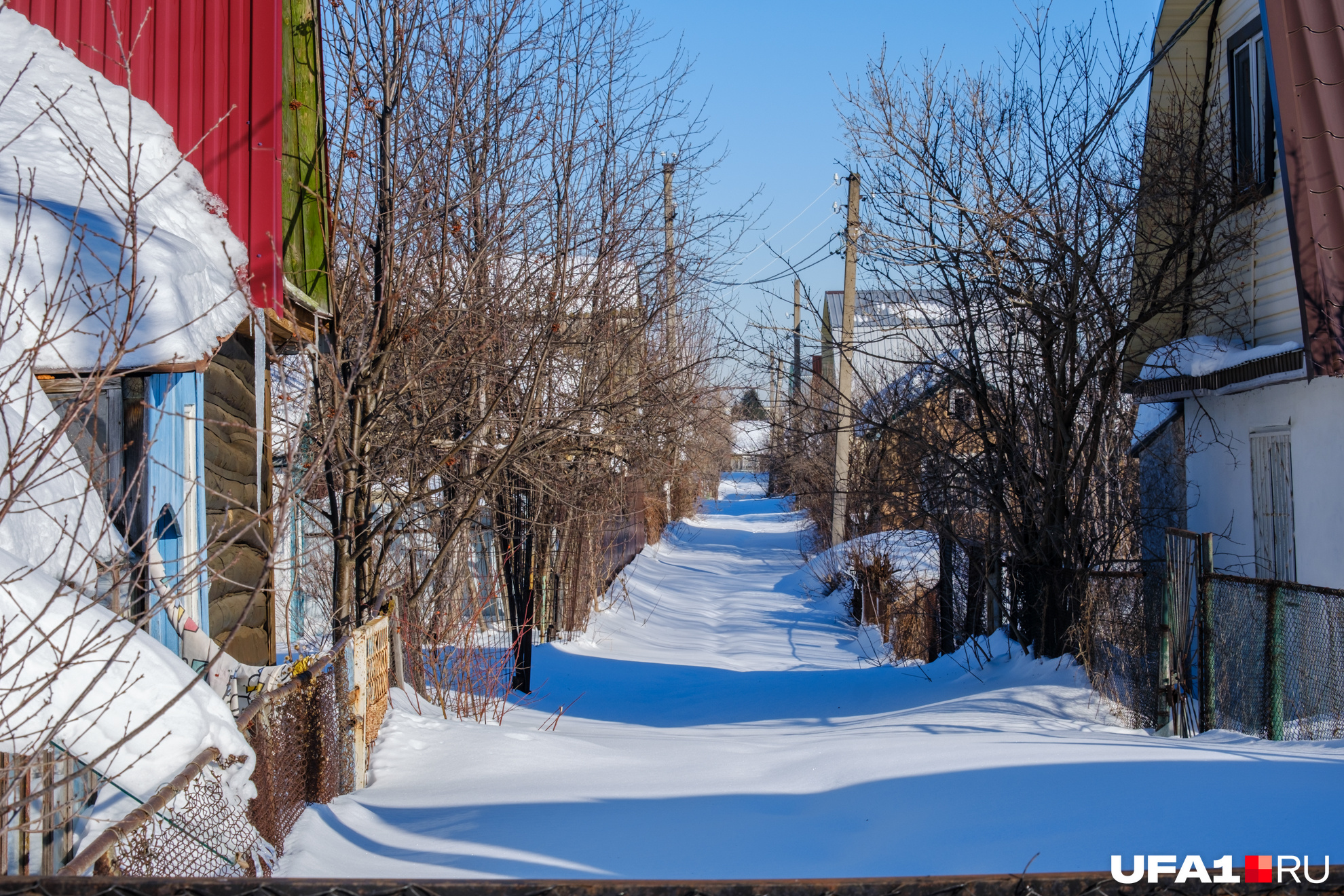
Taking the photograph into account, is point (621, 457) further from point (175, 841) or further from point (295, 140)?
point (175, 841)

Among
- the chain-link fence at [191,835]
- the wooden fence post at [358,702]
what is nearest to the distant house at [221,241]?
the wooden fence post at [358,702]

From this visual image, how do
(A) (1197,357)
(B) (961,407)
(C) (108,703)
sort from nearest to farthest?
(C) (108,703)
(A) (1197,357)
(B) (961,407)

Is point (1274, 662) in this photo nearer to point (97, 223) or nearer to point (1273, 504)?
point (1273, 504)

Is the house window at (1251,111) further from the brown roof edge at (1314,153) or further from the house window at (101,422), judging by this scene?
the house window at (101,422)

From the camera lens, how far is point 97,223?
4.59 m

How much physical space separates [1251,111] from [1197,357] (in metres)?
2.18

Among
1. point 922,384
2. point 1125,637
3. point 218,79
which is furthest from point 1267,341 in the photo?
point 218,79

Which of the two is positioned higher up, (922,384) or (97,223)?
(97,223)

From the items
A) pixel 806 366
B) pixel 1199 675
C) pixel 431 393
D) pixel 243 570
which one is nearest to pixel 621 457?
pixel 806 366

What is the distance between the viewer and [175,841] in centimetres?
322

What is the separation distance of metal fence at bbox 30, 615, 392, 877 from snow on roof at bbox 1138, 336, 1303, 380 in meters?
7.19

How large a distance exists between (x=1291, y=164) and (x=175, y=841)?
778cm

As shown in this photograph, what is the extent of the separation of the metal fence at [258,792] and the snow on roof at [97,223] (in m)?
1.39

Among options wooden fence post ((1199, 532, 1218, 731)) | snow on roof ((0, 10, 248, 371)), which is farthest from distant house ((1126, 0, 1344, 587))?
snow on roof ((0, 10, 248, 371))
